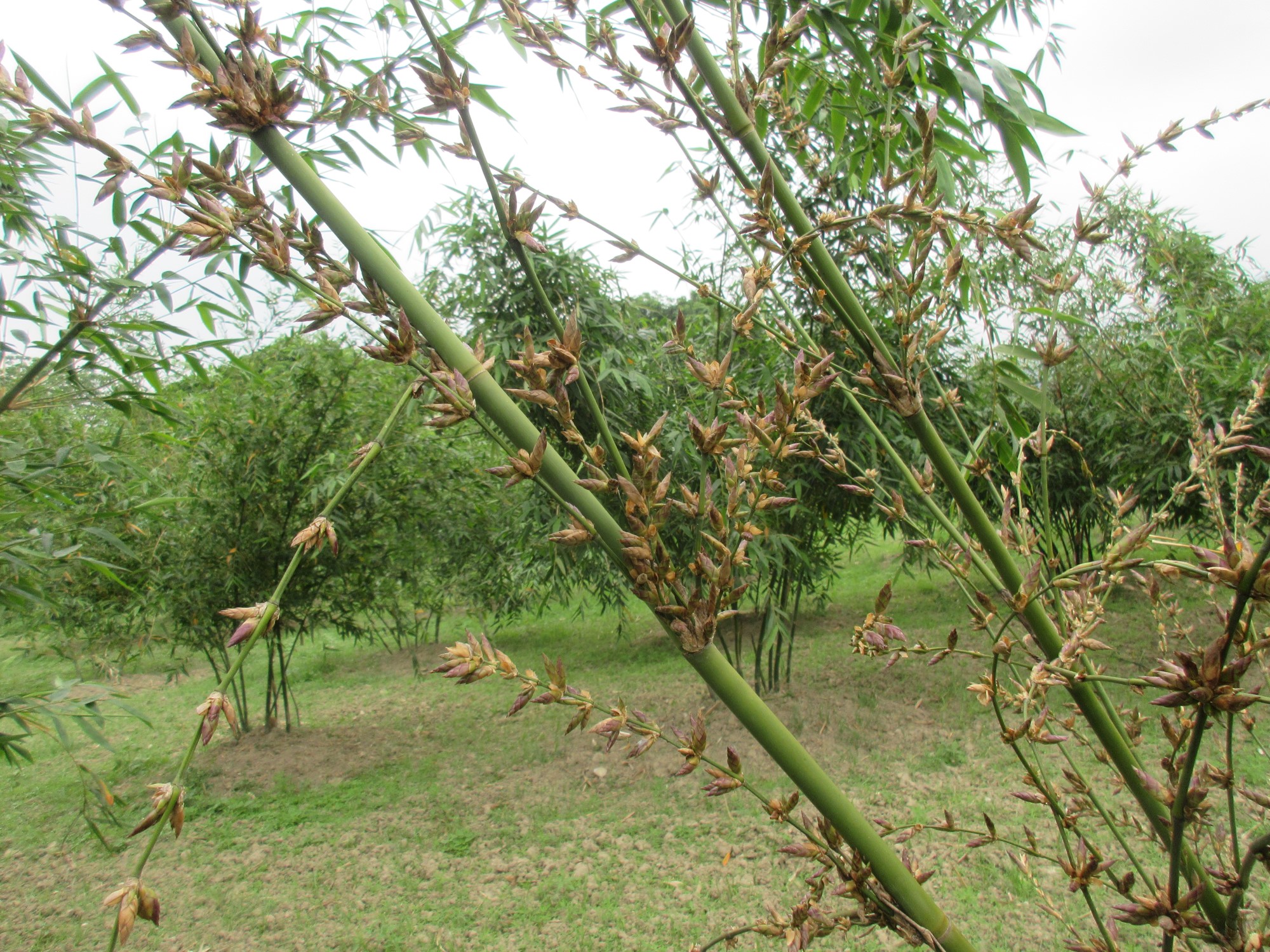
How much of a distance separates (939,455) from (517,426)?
0.41 meters

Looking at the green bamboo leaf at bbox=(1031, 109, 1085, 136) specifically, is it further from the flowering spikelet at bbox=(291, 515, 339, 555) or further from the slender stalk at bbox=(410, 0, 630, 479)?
the flowering spikelet at bbox=(291, 515, 339, 555)

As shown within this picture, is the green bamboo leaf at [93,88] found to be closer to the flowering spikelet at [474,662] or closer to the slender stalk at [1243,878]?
the flowering spikelet at [474,662]

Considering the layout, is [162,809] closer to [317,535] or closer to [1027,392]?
[317,535]

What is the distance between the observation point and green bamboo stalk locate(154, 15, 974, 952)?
497 millimetres

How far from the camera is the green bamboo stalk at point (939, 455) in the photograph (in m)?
0.69

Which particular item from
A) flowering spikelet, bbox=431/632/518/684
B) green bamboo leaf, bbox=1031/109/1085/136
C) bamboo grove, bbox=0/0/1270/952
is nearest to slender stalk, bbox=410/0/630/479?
bamboo grove, bbox=0/0/1270/952

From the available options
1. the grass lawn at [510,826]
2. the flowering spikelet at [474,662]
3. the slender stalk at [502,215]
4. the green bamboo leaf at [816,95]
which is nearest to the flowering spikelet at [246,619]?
the flowering spikelet at [474,662]

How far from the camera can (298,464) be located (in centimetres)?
556

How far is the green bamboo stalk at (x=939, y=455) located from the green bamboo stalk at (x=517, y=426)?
26 cm

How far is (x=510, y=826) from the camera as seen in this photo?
→ 4.71m

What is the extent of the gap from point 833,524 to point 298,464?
4289 millimetres

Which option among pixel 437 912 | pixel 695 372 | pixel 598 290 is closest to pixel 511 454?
→ pixel 695 372

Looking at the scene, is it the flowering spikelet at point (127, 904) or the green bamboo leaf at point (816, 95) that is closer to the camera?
the flowering spikelet at point (127, 904)

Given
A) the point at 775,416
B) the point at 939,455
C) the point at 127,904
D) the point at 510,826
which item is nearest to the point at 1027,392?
the point at 939,455
